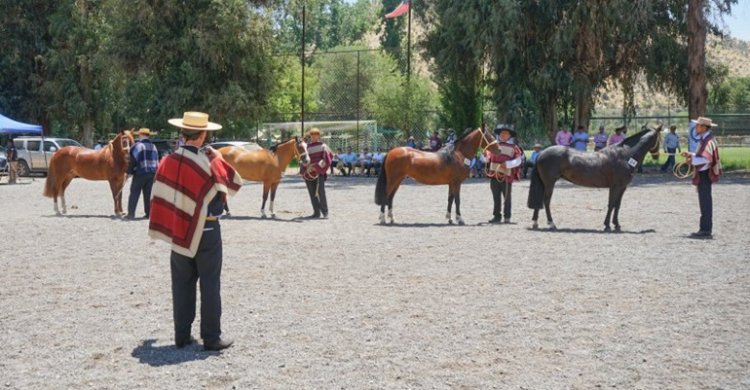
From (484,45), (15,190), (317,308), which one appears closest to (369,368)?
(317,308)

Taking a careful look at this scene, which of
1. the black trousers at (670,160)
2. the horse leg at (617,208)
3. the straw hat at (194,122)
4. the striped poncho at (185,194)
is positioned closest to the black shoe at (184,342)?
the striped poncho at (185,194)

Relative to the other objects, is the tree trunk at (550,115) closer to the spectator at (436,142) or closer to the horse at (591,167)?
the spectator at (436,142)

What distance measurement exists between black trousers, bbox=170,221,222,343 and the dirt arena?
0.25 meters

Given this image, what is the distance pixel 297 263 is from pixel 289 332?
3967 millimetres

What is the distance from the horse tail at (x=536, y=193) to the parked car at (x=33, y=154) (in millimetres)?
26303

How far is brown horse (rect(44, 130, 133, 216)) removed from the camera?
18.5 metres

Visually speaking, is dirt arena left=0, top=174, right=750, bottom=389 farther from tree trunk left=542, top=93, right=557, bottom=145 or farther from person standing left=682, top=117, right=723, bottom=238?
tree trunk left=542, top=93, right=557, bottom=145

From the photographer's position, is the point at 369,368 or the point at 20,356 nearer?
the point at 369,368

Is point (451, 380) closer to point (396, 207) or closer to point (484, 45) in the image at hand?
point (396, 207)

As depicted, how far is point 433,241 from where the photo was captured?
45.3 feet

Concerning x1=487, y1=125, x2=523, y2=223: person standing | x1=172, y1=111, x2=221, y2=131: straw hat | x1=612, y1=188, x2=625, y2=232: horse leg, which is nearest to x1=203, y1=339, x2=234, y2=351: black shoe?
x1=172, y1=111, x2=221, y2=131: straw hat

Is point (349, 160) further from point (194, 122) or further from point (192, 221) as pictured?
point (192, 221)

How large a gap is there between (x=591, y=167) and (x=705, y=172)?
2.09 metres

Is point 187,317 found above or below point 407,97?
below
